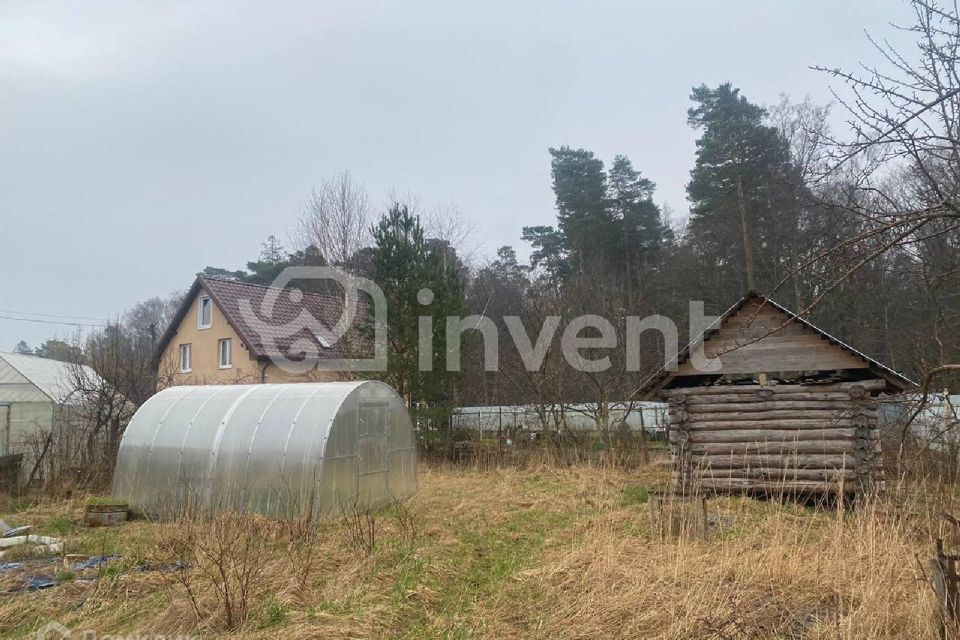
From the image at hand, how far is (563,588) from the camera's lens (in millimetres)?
5676

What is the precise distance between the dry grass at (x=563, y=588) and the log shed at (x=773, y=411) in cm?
292

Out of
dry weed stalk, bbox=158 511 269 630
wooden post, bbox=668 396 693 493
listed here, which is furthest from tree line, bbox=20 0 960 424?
dry weed stalk, bbox=158 511 269 630

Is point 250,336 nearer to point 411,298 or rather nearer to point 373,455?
point 411,298

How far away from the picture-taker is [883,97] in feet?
11.5

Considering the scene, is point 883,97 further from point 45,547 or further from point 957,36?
point 45,547

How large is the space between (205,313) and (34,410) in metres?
10.2

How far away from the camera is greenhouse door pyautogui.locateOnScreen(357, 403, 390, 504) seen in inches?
411

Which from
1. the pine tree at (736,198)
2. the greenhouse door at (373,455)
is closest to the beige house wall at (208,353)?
the greenhouse door at (373,455)

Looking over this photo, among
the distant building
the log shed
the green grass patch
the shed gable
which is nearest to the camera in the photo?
the log shed

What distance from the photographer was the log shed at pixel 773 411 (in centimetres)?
999

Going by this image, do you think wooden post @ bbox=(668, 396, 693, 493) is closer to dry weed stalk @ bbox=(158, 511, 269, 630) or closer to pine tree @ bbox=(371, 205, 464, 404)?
dry weed stalk @ bbox=(158, 511, 269, 630)

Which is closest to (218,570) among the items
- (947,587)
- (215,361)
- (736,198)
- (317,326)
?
(947,587)

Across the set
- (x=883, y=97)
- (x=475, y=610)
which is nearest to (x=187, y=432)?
(x=475, y=610)

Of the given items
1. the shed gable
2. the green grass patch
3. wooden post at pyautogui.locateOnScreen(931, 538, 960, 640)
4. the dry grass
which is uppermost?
the shed gable
